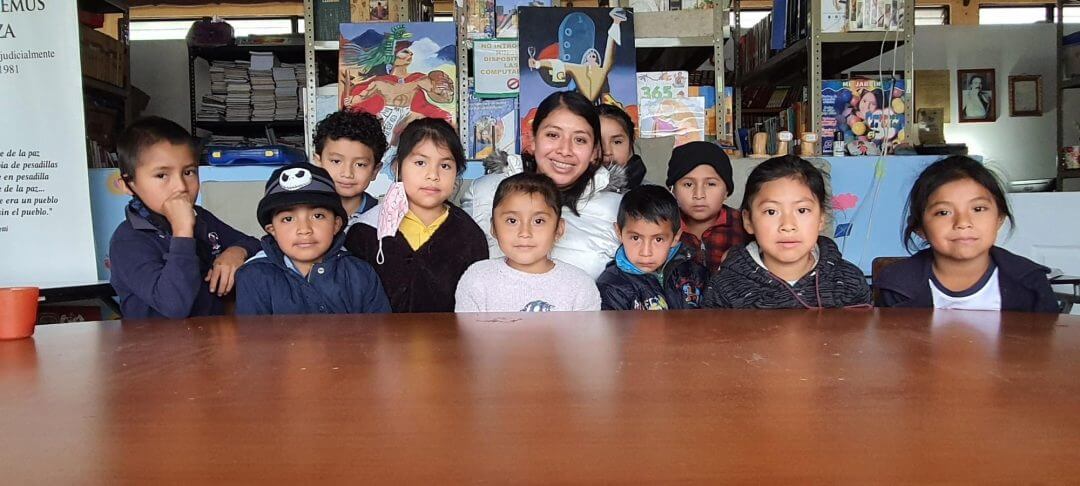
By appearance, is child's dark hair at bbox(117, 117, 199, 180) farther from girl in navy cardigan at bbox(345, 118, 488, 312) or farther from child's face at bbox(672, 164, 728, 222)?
child's face at bbox(672, 164, 728, 222)

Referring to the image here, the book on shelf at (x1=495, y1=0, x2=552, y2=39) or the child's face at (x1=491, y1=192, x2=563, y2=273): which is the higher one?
the book on shelf at (x1=495, y1=0, x2=552, y2=39)

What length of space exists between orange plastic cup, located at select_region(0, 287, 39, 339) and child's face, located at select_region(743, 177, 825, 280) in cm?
139

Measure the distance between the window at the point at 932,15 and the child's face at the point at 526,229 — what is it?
746cm

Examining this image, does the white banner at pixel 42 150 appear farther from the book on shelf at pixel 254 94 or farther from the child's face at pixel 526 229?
the book on shelf at pixel 254 94

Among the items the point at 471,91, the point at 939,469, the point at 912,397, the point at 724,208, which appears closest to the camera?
the point at 939,469

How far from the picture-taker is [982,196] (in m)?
1.56

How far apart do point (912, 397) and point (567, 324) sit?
0.51m

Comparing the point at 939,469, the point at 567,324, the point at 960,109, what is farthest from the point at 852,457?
the point at 960,109

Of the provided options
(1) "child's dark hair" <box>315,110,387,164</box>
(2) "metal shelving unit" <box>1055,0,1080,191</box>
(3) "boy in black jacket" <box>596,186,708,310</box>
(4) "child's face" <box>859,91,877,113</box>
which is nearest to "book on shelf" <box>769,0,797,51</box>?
(4) "child's face" <box>859,91,877,113</box>

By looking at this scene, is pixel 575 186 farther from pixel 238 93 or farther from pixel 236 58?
pixel 236 58

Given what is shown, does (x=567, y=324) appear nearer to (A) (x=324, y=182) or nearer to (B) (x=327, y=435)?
(B) (x=327, y=435)

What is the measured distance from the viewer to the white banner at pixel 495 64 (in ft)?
10.7

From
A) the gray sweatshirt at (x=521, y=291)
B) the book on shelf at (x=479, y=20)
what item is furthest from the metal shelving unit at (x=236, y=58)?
the gray sweatshirt at (x=521, y=291)

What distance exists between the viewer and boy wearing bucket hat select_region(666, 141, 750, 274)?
6.97 ft
